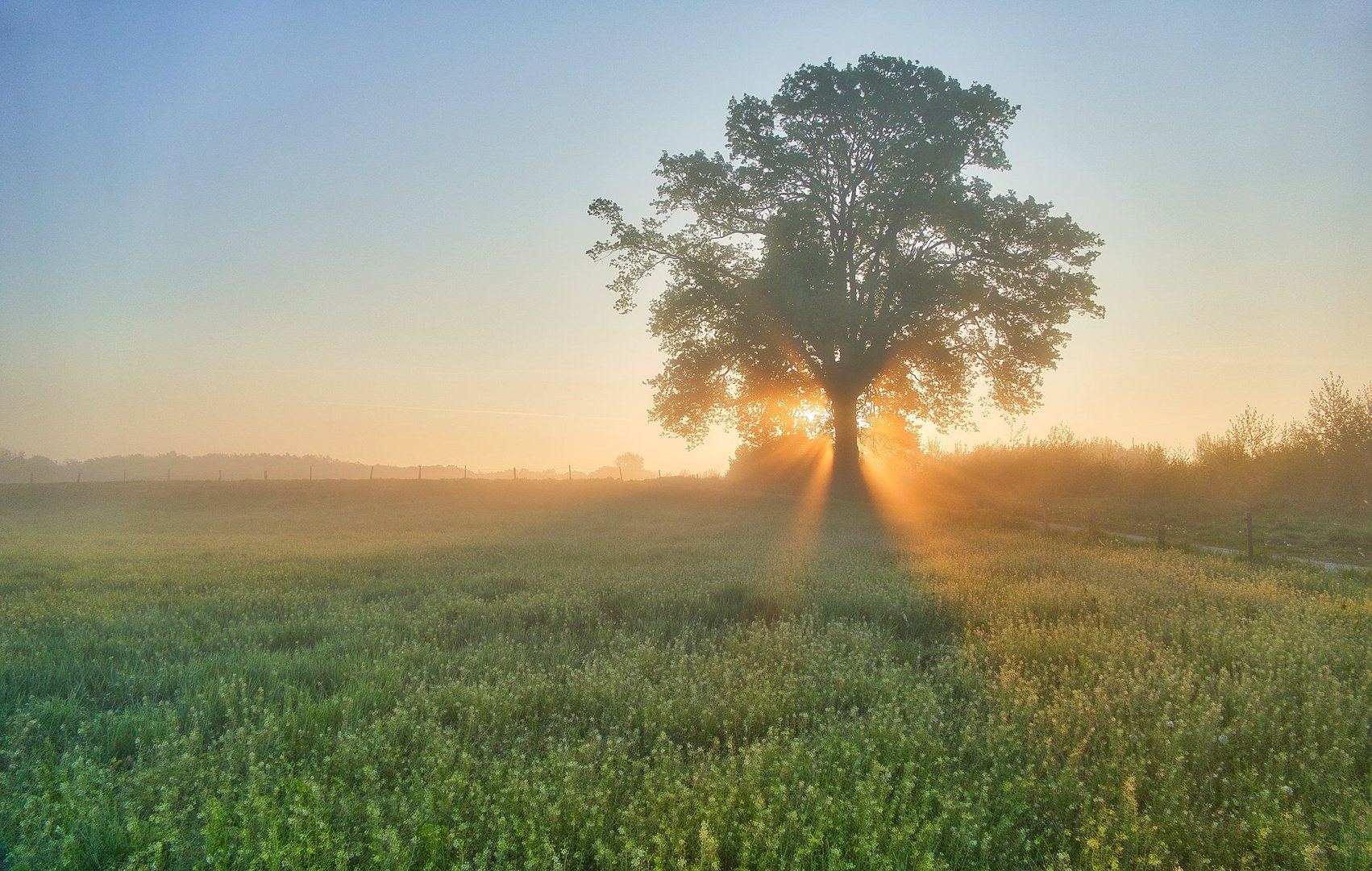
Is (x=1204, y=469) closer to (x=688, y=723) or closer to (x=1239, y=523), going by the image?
(x=1239, y=523)

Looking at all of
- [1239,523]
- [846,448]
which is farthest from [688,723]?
[846,448]

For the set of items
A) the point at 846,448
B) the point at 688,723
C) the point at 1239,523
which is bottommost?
the point at 688,723

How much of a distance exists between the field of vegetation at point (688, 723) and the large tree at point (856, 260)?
60.4 ft

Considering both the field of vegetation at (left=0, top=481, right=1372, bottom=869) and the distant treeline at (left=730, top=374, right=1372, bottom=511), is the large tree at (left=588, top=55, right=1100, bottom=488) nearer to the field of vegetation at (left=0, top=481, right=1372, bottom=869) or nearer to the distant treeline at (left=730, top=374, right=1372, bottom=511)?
the distant treeline at (left=730, top=374, right=1372, bottom=511)

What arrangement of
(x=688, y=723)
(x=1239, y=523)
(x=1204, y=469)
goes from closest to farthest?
(x=688, y=723)
(x=1239, y=523)
(x=1204, y=469)

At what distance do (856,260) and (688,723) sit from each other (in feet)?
91.5

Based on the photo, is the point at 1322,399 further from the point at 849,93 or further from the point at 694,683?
the point at 694,683

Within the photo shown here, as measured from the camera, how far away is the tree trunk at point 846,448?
30.9 m

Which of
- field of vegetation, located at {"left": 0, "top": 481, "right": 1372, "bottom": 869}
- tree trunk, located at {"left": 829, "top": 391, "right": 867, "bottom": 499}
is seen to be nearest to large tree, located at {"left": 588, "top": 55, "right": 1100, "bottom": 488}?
tree trunk, located at {"left": 829, "top": 391, "right": 867, "bottom": 499}

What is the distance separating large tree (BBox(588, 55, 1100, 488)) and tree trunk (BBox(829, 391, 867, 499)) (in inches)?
2.1

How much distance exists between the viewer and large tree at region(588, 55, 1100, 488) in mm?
27281

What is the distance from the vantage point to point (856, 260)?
99.1 feet

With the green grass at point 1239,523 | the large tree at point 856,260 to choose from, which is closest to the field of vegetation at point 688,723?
the green grass at point 1239,523

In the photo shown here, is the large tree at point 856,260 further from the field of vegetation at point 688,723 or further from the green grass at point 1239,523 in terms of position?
the field of vegetation at point 688,723
